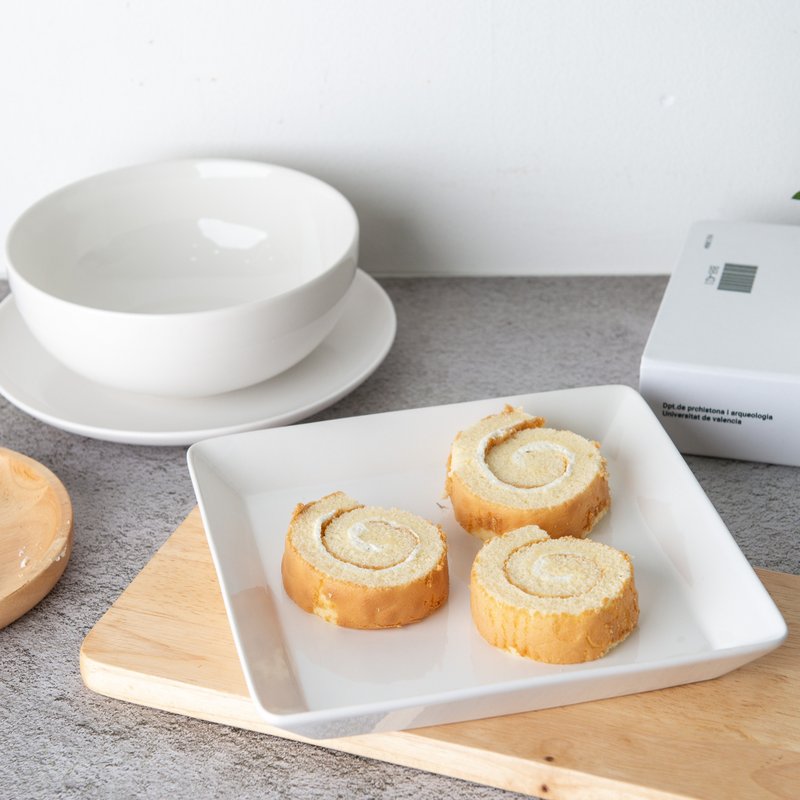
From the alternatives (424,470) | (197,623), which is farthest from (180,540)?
(424,470)

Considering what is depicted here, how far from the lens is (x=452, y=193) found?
45.8 inches

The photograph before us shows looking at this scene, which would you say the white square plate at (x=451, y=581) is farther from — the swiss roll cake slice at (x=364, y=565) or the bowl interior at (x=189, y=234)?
the bowl interior at (x=189, y=234)

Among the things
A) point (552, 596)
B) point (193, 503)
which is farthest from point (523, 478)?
point (193, 503)

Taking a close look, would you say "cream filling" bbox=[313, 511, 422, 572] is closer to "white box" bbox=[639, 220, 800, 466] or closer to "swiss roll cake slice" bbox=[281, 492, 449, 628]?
"swiss roll cake slice" bbox=[281, 492, 449, 628]

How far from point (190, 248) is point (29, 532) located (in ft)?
1.35

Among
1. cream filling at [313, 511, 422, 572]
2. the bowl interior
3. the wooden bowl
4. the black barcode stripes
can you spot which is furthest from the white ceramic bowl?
the black barcode stripes

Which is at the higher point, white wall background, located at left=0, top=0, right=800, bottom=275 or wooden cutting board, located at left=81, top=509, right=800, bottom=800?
white wall background, located at left=0, top=0, right=800, bottom=275

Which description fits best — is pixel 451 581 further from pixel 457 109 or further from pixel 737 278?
pixel 457 109

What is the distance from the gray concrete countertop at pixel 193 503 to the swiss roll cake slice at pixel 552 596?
3.6 inches

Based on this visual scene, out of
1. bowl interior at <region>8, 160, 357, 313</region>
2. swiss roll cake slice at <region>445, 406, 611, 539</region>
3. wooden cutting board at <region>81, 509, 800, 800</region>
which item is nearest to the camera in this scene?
wooden cutting board at <region>81, 509, 800, 800</region>

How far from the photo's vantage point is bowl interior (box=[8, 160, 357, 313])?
1060 mm

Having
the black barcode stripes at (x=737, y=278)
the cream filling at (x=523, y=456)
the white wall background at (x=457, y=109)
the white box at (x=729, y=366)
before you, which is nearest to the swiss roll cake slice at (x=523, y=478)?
the cream filling at (x=523, y=456)

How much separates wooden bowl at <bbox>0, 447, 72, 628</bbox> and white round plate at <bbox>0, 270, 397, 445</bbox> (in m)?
0.07

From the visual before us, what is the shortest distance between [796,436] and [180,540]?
19.3 inches
